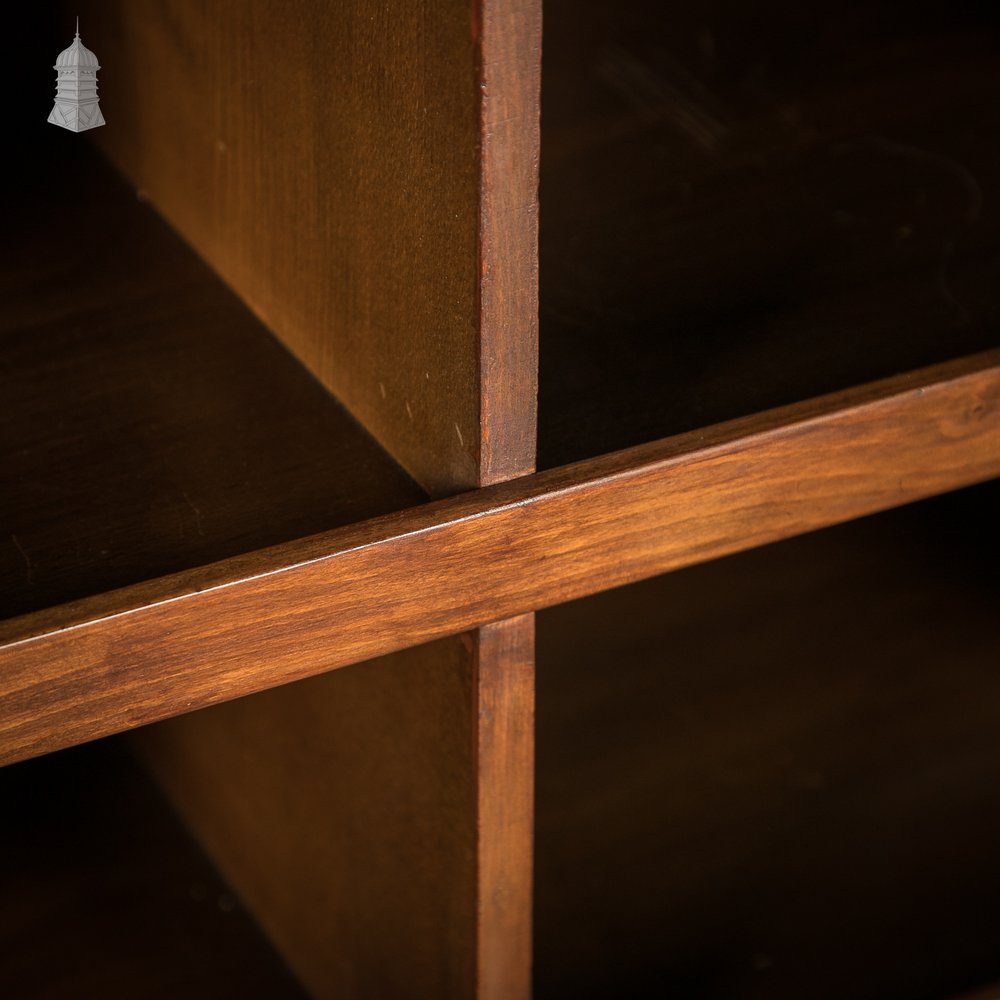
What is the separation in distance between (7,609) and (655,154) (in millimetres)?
407

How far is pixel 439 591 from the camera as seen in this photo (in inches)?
19.9

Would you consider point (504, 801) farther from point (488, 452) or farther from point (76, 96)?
point (76, 96)

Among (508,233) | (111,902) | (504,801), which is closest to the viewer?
(508,233)

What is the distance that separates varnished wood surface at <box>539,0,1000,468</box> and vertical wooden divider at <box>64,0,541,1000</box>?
0.22 ft

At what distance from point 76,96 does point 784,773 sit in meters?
0.60

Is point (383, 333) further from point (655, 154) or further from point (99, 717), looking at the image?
point (655, 154)

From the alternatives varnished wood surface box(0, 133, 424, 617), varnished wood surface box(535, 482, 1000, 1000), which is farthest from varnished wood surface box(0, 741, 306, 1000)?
varnished wood surface box(0, 133, 424, 617)

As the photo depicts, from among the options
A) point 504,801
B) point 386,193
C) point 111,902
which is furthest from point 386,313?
point 111,902

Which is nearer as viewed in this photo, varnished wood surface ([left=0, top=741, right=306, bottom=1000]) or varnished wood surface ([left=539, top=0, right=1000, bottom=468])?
varnished wood surface ([left=539, top=0, right=1000, bottom=468])

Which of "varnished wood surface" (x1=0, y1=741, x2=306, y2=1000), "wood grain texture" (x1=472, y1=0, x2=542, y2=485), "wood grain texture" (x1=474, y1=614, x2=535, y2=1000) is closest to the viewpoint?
"wood grain texture" (x1=472, y1=0, x2=542, y2=485)

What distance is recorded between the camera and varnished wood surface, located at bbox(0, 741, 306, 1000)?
80cm

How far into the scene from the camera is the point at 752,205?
0.70 metres

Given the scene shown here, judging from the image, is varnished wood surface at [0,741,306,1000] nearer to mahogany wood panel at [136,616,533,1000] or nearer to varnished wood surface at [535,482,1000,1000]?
mahogany wood panel at [136,616,533,1000]

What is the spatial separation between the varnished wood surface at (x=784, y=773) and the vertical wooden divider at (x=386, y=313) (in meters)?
0.18
